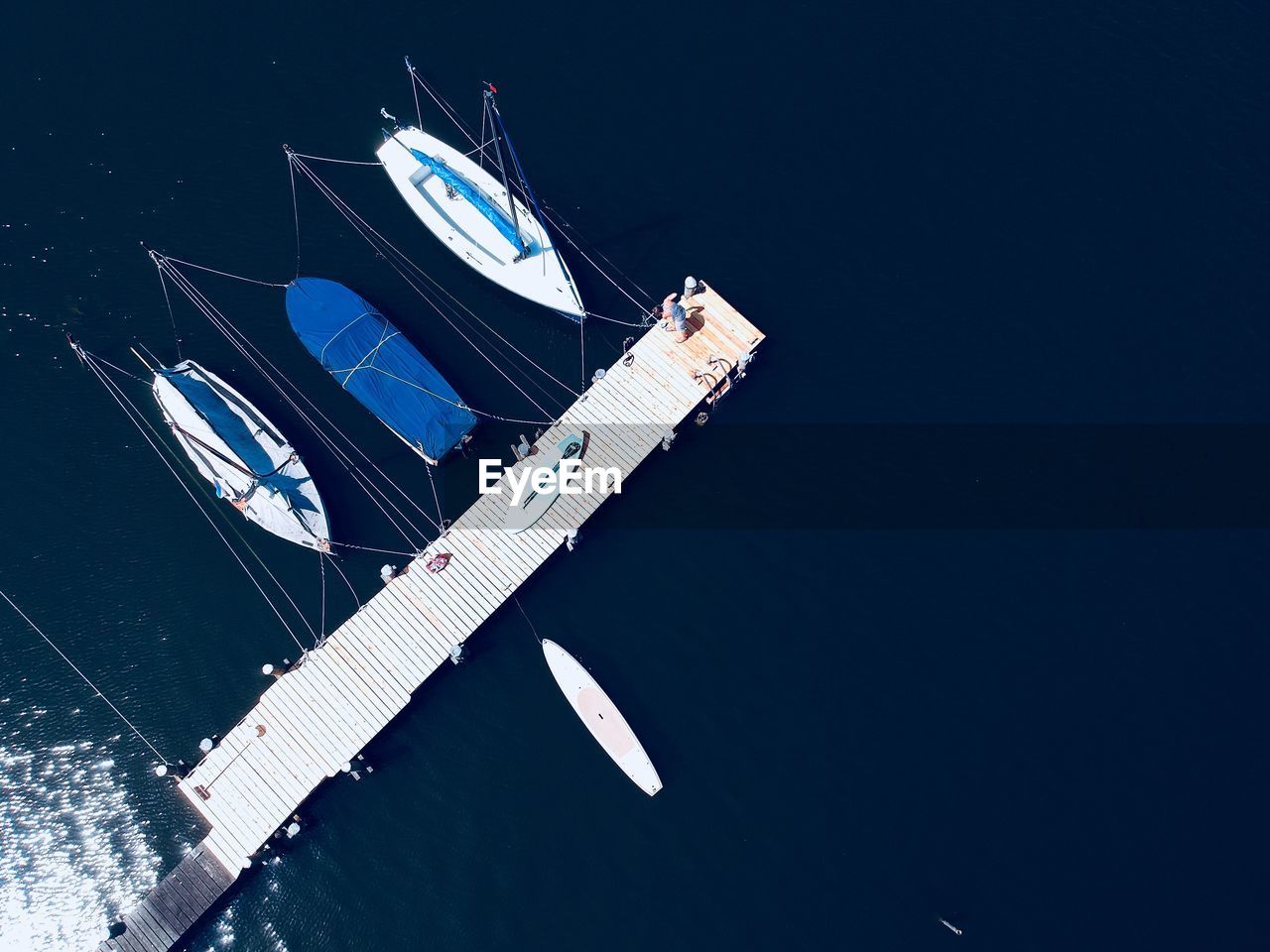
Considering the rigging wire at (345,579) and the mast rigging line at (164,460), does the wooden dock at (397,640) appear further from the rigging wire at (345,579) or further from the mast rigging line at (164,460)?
the mast rigging line at (164,460)

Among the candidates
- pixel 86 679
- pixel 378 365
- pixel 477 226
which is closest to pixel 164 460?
pixel 86 679

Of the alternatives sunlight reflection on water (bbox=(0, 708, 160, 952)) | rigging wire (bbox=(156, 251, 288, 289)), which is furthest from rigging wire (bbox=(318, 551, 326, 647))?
rigging wire (bbox=(156, 251, 288, 289))

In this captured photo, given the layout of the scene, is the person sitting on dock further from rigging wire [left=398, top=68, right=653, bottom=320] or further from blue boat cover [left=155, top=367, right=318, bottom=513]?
blue boat cover [left=155, top=367, right=318, bottom=513]

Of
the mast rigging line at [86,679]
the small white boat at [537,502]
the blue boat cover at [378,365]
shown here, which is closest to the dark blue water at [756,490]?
the mast rigging line at [86,679]

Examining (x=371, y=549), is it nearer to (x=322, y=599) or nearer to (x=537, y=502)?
(x=322, y=599)

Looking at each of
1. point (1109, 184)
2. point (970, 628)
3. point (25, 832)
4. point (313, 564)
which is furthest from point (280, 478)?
point (1109, 184)
